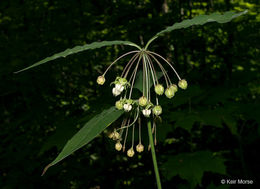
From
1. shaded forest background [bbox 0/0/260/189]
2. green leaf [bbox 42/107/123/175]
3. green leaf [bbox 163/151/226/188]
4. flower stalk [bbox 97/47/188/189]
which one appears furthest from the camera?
shaded forest background [bbox 0/0/260/189]

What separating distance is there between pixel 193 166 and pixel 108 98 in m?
1.24

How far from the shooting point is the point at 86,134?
998 millimetres

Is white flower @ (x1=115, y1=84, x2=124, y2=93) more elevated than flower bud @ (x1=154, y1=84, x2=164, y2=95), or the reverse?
white flower @ (x1=115, y1=84, x2=124, y2=93)

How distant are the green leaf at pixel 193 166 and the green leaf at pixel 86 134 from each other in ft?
5.65

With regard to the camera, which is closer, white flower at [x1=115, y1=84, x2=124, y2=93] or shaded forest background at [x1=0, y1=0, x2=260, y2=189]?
white flower at [x1=115, y1=84, x2=124, y2=93]

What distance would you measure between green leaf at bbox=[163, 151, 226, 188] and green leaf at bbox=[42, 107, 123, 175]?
1.72 m

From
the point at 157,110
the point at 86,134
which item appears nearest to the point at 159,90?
the point at 157,110

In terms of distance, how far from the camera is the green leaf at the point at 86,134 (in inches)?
36.0

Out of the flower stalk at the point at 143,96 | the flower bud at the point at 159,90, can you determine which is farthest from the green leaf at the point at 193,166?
the flower bud at the point at 159,90

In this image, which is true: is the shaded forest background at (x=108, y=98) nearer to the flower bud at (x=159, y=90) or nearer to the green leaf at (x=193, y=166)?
the green leaf at (x=193, y=166)

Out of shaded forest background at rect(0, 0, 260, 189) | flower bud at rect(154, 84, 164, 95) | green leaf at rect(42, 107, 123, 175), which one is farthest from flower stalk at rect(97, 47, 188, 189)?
shaded forest background at rect(0, 0, 260, 189)

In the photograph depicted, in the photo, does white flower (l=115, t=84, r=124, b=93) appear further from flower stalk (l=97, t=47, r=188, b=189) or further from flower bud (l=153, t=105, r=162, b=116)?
flower bud (l=153, t=105, r=162, b=116)

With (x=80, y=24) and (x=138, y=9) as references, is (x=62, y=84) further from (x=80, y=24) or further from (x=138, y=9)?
(x=138, y=9)

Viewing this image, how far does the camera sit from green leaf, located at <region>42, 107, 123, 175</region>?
0.91 meters
